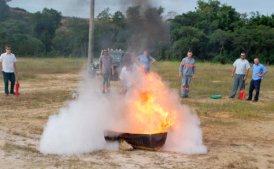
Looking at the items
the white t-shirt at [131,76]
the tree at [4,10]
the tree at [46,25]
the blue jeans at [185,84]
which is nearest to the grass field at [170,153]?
the blue jeans at [185,84]

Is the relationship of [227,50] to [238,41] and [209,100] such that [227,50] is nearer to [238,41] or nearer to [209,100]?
[238,41]

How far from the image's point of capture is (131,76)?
29.4 feet

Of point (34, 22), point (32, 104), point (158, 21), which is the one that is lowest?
point (32, 104)

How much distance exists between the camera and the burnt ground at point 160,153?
5.72 m

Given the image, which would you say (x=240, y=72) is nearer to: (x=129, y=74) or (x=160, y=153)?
(x=129, y=74)

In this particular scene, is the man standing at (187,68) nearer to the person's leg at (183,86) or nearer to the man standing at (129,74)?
the person's leg at (183,86)

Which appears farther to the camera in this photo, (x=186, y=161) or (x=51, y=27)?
(x=51, y=27)

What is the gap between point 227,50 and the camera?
147ft

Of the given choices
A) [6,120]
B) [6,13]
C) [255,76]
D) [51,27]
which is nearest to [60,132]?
[6,120]

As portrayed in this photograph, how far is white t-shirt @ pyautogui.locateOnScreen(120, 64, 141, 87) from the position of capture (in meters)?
7.89

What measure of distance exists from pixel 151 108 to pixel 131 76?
2113 millimetres

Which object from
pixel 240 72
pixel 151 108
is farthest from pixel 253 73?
pixel 151 108

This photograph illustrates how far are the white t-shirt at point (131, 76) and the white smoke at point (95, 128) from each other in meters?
0.73

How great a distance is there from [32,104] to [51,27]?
31.3 metres
